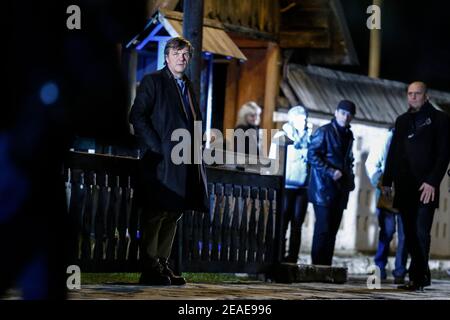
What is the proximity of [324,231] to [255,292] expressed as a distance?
2.96m

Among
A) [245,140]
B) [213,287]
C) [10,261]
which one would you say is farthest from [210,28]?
[10,261]

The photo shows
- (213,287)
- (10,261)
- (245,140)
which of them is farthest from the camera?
(245,140)

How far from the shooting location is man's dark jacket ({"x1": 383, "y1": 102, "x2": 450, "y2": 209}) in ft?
36.8

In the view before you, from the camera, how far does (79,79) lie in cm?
521

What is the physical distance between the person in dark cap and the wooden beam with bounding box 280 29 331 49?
498cm

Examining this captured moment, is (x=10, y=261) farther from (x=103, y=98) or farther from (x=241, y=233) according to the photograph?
(x=241, y=233)

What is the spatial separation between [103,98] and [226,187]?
251 inches

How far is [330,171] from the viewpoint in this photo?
12.6 metres

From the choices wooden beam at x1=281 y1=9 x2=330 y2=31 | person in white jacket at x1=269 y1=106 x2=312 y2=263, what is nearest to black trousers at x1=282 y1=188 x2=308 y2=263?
person in white jacket at x1=269 y1=106 x2=312 y2=263

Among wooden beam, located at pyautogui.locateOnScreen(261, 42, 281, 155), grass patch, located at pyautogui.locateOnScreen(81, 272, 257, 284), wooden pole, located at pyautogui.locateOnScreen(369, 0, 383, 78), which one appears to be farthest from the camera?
wooden pole, located at pyautogui.locateOnScreen(369, 0, 383, 78)

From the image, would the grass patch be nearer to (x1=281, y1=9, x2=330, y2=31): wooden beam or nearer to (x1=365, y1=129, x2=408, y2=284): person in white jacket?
(x1=365, y1=129, x2=408, y2=284): person in white jacket

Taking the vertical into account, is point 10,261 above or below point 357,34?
below

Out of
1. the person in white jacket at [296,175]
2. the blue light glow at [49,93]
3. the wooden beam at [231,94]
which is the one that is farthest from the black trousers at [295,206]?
the blue light glow at [49,93]

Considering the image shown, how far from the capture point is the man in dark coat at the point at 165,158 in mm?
9727
